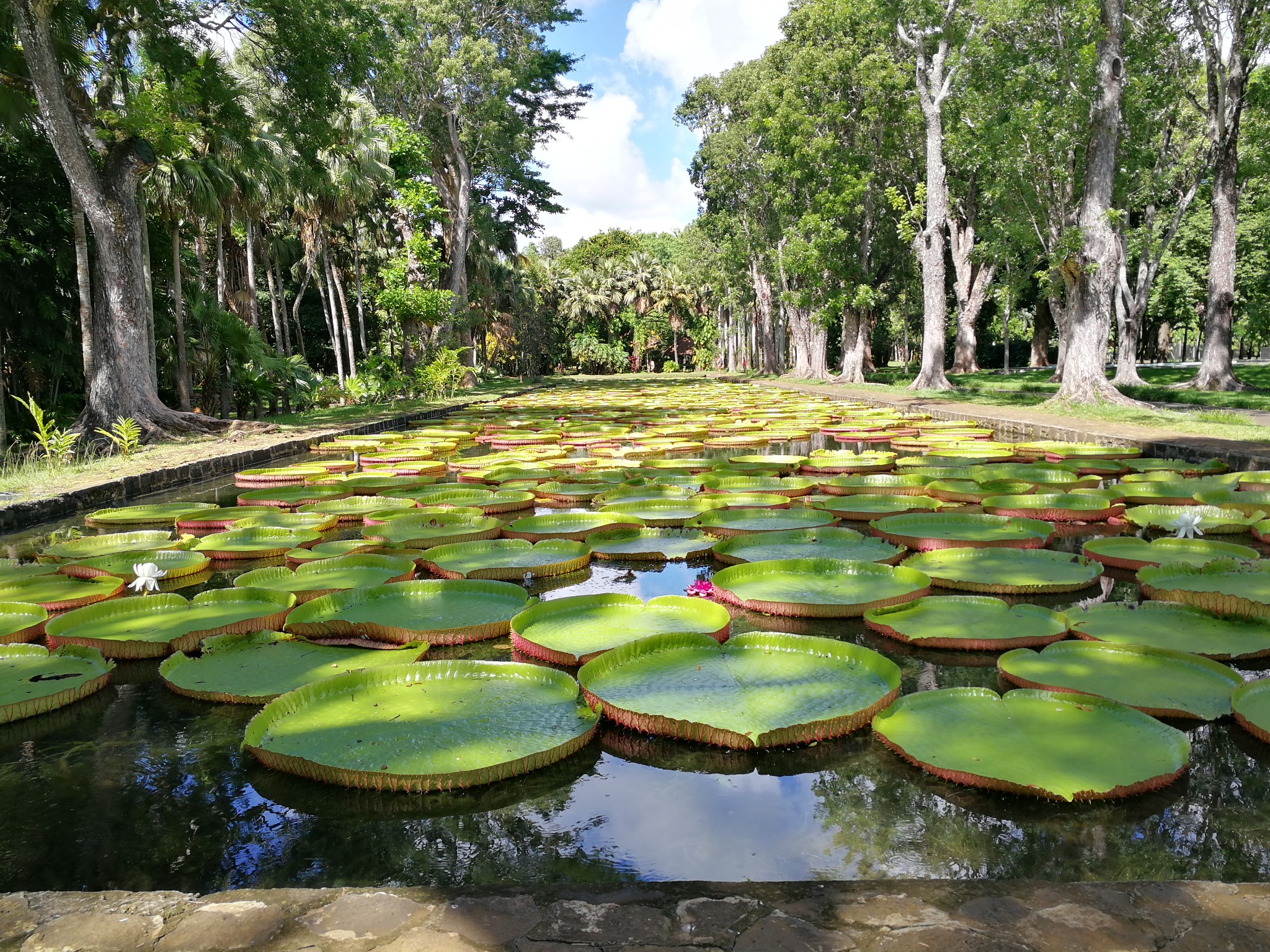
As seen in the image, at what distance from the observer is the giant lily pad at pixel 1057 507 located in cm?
507

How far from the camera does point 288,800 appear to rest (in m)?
1.98

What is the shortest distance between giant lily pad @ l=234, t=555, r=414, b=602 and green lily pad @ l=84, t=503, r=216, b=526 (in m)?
2.03

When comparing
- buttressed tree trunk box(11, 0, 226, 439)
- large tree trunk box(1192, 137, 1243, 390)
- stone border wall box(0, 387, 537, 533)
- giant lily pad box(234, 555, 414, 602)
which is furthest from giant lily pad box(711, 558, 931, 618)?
large tree trunk box(1192, 137, 1243, 390)

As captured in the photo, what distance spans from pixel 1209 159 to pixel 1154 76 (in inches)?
95.4

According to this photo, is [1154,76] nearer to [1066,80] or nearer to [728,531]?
[1066,80]

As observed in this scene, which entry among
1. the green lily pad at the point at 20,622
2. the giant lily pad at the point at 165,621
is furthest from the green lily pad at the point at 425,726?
the green lily pad at the point at 20,622

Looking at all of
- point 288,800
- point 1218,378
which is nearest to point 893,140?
point 1218,378

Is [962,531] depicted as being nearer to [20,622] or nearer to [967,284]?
[20,622]

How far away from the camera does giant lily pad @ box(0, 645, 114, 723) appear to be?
2455 mm

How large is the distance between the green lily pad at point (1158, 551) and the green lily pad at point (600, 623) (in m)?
2.08

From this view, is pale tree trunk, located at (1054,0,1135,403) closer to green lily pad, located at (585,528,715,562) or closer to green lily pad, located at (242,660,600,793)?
green lily pad, located at (585,528,715,562)

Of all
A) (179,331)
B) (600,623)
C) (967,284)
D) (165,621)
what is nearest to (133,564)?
(165,621)

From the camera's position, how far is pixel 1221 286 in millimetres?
14617

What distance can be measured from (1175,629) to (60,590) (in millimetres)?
4698
